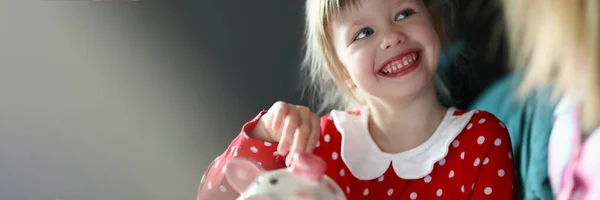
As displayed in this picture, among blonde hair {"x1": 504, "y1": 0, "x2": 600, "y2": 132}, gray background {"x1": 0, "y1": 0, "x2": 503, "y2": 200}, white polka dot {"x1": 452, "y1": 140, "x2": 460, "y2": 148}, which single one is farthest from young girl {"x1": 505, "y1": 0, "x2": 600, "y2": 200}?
gray background {"x1": 0, "y1": 0, "x2": 503, "y2": 200}

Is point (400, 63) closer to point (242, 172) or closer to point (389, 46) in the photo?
point (389, 46)

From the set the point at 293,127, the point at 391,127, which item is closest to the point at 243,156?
the point at 293,127

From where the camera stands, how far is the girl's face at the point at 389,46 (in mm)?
714

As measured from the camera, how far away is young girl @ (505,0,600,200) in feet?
1.80

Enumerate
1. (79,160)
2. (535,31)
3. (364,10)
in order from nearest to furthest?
(535,31)
(364,10)
(79,160)

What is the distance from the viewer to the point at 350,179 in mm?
772

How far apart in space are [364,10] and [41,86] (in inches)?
17.2

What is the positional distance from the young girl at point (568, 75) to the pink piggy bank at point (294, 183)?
0.24 metres

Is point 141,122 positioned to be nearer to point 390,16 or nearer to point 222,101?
point 222,101

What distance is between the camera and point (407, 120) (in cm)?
78

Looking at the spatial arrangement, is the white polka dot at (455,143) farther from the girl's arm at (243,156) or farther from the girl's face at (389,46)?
the girl's arm at (243,156)

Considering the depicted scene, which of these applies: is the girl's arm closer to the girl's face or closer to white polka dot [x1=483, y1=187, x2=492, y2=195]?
the girl's face

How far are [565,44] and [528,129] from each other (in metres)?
0.22

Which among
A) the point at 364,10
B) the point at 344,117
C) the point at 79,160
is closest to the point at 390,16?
the point at 364,10
